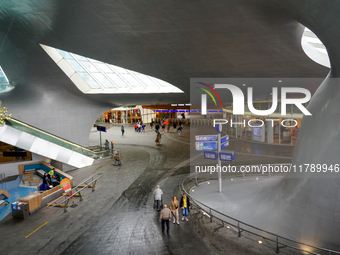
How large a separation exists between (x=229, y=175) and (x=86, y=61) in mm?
14104

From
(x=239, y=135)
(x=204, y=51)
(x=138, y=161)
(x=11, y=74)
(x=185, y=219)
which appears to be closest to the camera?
(x=185, y=219)

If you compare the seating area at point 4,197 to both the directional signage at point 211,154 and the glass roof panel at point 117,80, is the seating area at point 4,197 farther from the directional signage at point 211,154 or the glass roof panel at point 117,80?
the glass roof panel at point 117,80

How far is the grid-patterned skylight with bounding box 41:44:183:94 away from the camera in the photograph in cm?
2044

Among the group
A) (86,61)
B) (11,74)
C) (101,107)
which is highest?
(86,61)

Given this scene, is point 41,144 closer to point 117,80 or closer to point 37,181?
point 37,181

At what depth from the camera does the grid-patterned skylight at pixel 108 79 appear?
2044cm

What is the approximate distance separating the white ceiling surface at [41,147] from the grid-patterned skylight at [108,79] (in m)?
5.43

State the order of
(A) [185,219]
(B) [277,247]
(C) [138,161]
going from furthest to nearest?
(C) [138,161] < (A) [185,219] < (B) [277,247]

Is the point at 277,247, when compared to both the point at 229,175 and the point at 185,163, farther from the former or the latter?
→ the point at 185,163

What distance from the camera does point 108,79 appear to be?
2180 centimetres

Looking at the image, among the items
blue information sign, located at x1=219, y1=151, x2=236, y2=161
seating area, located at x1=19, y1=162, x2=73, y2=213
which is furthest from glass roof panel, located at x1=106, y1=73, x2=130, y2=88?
blue information sign, located at x1=219, y1=151, x2=236, y2=161

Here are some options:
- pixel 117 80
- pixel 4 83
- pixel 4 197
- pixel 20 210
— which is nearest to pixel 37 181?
pixel 4 197

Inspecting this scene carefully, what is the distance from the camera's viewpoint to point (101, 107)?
24.3 metres

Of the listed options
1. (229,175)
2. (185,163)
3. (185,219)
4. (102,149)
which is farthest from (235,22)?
(102,149)
